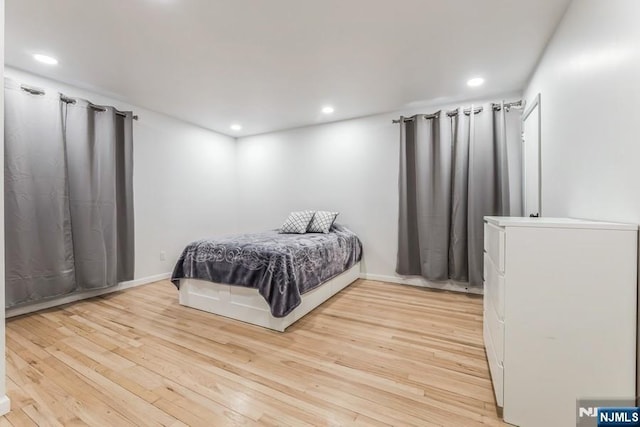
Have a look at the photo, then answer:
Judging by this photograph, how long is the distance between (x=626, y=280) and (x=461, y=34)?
191 cm

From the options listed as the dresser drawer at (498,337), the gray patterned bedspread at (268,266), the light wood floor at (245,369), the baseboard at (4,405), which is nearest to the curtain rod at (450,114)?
the gray patterned bedspread at (268,266)

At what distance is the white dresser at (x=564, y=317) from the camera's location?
1148 millimetres

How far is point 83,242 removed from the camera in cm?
294

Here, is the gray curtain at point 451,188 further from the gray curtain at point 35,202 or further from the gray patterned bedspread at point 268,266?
the gray curtain at point 35,202

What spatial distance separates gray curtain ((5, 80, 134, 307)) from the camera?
249cm

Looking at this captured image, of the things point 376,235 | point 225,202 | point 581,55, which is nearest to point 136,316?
point 225,202

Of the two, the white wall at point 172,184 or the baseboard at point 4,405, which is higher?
the white wall at point 172,184

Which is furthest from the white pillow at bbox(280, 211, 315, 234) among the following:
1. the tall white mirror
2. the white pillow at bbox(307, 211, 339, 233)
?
the tall white mirror

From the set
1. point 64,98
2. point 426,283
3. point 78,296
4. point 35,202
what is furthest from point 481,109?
point 78,296

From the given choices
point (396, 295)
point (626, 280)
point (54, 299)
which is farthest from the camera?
point (396, 295)

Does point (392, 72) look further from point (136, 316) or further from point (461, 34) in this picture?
point (136, 316)

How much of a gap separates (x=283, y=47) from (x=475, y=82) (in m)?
2.06

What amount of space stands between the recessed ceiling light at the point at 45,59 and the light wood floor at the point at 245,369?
236 centimetres

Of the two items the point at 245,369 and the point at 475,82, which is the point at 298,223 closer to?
the point at 245,369
